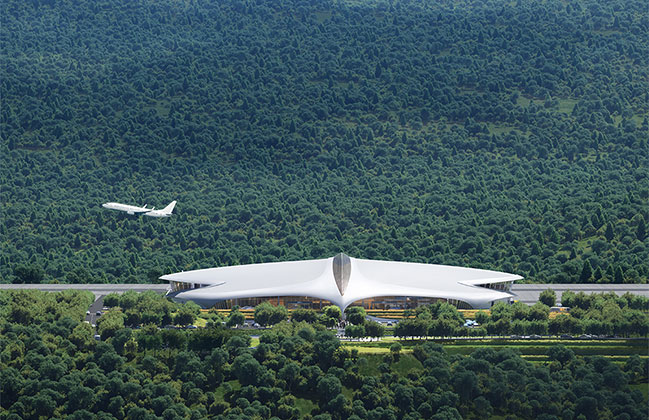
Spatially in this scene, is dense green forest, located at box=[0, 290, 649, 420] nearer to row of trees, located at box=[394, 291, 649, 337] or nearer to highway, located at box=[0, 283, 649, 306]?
row of trees, located at box=[394, 291, 649, 337]

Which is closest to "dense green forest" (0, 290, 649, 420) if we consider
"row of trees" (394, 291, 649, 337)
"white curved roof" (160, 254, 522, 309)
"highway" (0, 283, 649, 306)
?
"row of trees" (394, 291, 649, 337)

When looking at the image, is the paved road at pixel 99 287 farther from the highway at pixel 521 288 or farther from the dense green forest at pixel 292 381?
the dense green forest at pixel 292 381

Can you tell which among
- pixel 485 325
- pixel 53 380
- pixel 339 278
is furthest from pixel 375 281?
pixel 53 380

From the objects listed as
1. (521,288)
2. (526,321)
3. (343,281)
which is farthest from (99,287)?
(526,321)

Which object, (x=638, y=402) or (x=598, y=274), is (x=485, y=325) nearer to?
(x=638, y=402)

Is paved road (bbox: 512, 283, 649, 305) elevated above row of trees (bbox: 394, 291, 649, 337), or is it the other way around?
paved road (bbox: 512, 283, 649, 305)

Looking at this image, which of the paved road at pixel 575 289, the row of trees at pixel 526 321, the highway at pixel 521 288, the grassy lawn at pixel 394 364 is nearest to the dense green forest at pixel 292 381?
the grassy lawn at pixel 394 364
